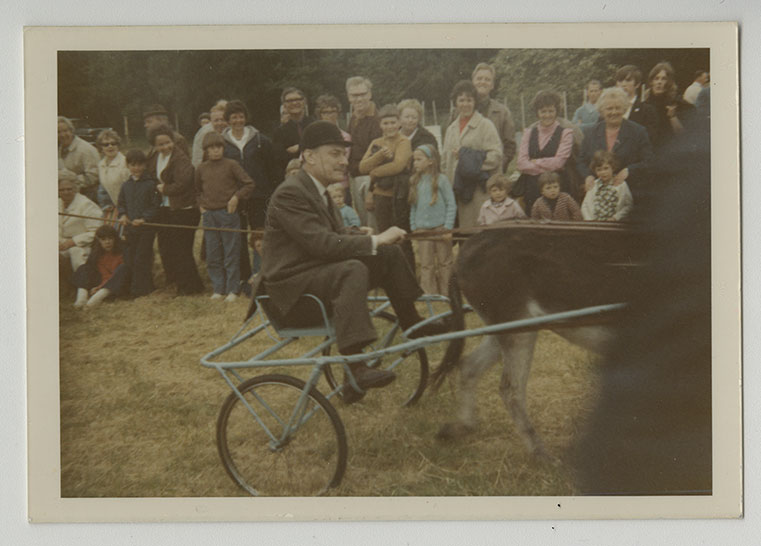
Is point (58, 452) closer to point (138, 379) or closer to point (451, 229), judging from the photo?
point (138, 379)

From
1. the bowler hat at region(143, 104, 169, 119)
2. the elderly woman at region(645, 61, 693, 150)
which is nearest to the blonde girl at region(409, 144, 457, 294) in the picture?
the elderly woman at region(645, 61, 693, 150)

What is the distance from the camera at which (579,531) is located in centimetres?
365

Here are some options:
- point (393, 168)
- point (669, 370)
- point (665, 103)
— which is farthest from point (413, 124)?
point (669, 370)

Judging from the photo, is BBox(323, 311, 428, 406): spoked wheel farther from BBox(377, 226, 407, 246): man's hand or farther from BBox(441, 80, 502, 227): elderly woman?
BBox(441, 80, 502, 227): elderly woman

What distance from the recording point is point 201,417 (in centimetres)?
365

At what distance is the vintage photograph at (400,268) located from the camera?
3.60 meters

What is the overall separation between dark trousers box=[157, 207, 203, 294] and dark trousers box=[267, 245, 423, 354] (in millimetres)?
390

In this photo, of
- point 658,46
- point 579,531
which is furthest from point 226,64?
point 579,531

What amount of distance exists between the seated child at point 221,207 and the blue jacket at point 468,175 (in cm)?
89

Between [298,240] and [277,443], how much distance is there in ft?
2.82

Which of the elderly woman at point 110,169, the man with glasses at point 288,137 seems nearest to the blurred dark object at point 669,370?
the man with glasses at point 288,137

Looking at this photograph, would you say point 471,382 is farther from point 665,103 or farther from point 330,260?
point 665,103

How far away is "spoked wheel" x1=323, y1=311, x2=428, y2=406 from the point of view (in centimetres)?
361

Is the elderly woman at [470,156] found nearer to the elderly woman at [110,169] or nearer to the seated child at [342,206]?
the seated child at [342,206]
